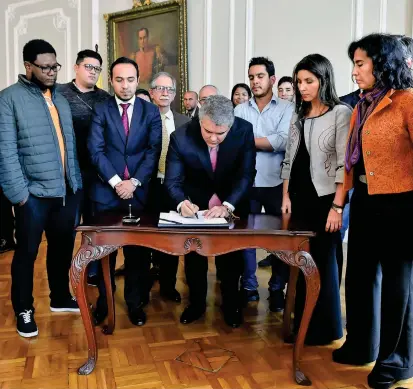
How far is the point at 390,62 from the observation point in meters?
2.03

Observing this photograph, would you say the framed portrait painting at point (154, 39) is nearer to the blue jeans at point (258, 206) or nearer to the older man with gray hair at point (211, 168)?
the blue jeans at point (258, 206)

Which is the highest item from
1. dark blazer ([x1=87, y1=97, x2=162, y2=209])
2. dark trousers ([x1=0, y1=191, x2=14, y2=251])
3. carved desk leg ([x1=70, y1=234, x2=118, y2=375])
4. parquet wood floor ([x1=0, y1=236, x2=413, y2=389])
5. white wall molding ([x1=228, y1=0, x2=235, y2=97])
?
white wall molding ([x1=228, y1=0, x2=235, y2=97])

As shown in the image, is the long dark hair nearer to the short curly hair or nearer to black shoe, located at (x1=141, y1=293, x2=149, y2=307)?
the short curly hair

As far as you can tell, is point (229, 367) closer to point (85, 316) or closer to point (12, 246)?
point (85, 316)

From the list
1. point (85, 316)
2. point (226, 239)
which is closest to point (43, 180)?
point (85, 316)

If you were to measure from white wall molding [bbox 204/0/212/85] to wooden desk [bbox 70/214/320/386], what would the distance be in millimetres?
3951

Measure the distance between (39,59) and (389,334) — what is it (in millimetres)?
2221

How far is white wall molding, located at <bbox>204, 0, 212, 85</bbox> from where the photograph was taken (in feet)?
19.1

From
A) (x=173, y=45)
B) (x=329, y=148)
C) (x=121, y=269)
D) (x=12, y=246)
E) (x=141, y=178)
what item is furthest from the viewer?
(x=173, y=45)

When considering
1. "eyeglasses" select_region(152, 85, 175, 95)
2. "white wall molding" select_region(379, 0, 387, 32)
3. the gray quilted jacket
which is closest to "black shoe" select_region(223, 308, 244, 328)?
the gray quilted jacket

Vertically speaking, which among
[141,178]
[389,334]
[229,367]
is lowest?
[229,367]

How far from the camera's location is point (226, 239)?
7.21 ft

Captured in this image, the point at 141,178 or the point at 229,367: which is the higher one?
the point at 141,178

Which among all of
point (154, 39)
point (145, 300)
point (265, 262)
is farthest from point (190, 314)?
point (154, 39)
